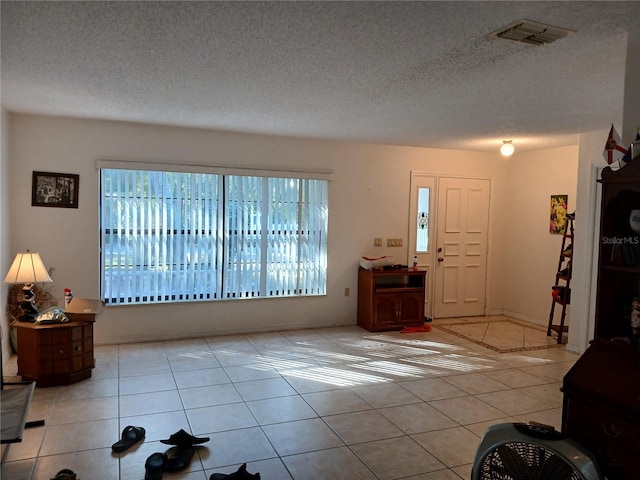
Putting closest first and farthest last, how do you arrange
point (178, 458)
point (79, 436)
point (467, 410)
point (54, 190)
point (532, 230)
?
point (178, 458) < point (79, 436) < point (467, 410) < point (54, 190) < point (532, 230)

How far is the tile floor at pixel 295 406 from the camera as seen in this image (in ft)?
9.27

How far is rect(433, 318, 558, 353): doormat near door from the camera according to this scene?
5555 millimetres

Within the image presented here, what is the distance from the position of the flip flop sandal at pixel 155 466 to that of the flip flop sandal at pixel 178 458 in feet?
→ 0.11

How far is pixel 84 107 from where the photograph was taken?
4.39 metres

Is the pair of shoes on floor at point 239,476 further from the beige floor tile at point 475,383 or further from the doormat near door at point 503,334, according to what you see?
the doormat near door at point 503,334

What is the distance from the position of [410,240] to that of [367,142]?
4.98 ft

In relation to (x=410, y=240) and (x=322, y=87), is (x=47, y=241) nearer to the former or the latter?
(x=322, y=87)

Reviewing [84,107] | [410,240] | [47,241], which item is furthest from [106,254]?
[410,240]

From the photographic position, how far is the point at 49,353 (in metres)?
3.95

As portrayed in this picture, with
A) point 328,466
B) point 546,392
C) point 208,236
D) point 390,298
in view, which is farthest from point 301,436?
point 390,298

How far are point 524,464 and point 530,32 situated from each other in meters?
2.03

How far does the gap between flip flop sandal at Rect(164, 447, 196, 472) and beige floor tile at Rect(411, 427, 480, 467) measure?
1.46 meters

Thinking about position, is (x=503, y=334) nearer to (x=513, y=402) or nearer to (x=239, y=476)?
(x=513, y=402)

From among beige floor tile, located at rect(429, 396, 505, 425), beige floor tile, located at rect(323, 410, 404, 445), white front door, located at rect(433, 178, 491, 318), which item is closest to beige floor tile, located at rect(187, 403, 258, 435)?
beige floor tile, located at rect(323, 410, 404, 445)
